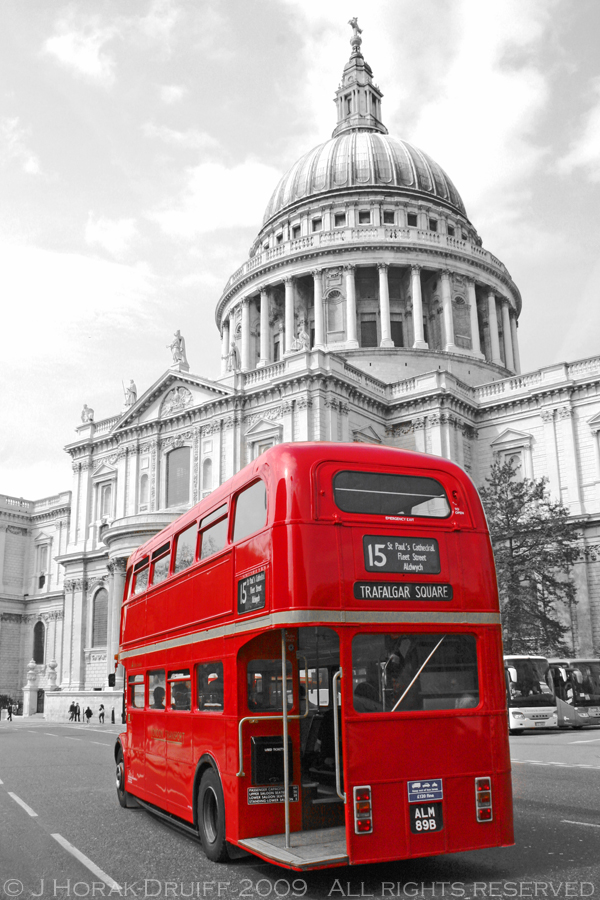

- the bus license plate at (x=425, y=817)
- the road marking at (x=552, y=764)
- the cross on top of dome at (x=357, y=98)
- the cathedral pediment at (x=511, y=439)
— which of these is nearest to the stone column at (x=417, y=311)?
the cathedral pediment at (x=511, y=439)

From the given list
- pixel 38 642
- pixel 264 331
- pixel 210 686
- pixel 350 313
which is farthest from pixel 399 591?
pixel 38 642

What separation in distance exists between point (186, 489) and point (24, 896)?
131 ft

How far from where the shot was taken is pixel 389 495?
27.7ft

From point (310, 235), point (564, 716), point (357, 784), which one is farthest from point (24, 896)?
point (310, 235)

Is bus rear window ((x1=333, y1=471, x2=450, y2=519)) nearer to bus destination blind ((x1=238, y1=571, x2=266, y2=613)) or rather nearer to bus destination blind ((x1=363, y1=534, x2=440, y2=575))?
bus destination blind ((x1=363, y1=534, x2=440, y2=575))

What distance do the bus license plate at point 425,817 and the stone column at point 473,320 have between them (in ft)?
170

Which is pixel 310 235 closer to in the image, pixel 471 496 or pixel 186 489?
pixel 186 489

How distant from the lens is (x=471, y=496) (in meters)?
8.73

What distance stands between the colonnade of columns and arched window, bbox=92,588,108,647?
16.2 meters

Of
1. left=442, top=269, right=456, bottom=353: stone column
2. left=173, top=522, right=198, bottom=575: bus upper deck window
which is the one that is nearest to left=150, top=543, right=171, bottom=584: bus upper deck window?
left=173, top=522, right=198, bottom=575: bus upper deck window

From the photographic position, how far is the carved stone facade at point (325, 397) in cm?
4388

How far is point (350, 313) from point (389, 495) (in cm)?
4891

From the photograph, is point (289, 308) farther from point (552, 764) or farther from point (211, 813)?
point (211, 813)

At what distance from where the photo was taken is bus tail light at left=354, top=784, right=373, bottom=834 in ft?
23.7
